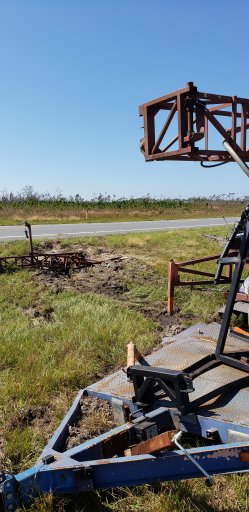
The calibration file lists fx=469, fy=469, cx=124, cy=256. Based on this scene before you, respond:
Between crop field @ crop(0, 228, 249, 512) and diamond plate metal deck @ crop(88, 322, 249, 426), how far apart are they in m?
0.45

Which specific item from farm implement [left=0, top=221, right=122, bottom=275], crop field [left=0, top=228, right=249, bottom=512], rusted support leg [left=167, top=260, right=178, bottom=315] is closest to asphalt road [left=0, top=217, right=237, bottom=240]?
farm implement [left=0, top=221, right=122, bottom=275]

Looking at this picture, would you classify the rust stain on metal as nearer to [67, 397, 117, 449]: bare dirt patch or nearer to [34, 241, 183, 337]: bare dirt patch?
[67, 397, 117, 449]: bare dirt patch

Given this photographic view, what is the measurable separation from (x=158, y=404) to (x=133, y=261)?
32.5 ft

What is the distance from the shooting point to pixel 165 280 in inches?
432

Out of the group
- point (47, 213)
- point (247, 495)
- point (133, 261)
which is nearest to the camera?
point (247, 495)

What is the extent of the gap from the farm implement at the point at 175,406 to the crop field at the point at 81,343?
0.28 m

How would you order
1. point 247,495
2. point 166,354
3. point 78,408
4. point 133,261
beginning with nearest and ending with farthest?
1. point 247,495
2. point 78,408
3. point 166,354
4. point 133,261

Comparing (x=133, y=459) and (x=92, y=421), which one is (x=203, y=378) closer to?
(x=92, y=421)

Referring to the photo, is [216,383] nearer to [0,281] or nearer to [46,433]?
[46,433]

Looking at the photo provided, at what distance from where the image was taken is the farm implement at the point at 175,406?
2754 mm

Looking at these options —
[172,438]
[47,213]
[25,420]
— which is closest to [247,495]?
[172,438]

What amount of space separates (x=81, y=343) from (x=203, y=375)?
2350 mm

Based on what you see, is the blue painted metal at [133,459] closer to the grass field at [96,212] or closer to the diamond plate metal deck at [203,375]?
the diamond plate metal deck at [203,375]

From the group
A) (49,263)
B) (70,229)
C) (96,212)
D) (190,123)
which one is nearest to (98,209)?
(96,212)
